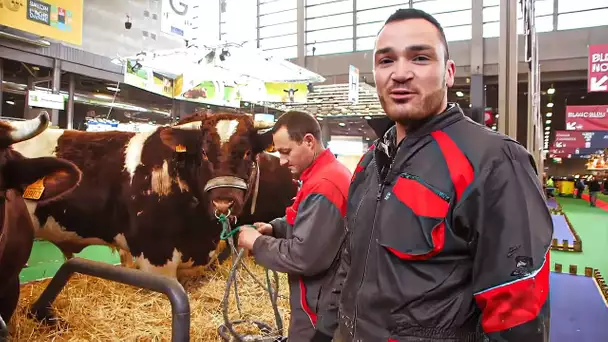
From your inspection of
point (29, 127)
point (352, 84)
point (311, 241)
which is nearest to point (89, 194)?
point (29, 127)

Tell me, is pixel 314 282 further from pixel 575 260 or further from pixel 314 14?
pixel 314 14

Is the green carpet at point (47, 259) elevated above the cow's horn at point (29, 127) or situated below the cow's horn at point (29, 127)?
below

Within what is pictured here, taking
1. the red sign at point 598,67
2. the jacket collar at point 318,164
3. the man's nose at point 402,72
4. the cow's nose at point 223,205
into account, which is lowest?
the cow's nose at point 223,205

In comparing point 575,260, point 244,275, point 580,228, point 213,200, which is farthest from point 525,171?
point 580,228

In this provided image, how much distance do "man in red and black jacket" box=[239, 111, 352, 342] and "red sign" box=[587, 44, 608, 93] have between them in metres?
10.1

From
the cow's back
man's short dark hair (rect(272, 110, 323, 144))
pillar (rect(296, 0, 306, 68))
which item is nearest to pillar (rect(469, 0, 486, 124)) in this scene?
Result: pillar (rect(296, 0, 306, 68))

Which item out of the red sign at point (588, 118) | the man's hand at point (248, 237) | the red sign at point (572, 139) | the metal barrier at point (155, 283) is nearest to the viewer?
the metal barrier at point (155, 283)

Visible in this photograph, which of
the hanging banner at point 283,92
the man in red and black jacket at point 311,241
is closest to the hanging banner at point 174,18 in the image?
the hanging banner at point 283,92

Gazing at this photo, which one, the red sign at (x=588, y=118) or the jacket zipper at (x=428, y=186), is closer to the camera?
the jacket zipper at (x=428, y=186)

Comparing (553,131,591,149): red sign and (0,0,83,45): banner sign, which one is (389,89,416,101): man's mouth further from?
(553,131,591,149): red sign

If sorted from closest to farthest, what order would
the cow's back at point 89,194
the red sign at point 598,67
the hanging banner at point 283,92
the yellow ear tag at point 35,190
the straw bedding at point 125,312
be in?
the yellow ear tag at point 35,190, the straw bedding at point 125,312, the cow's back at point 89,194, the hanging banner at point 283,92, the red sign at point 598,67

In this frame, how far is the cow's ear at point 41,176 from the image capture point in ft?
7.72

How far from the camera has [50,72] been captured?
955 cm

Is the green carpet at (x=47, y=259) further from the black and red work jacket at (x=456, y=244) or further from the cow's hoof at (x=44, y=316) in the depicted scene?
the black and red work jacket at (x=456, y=244)
